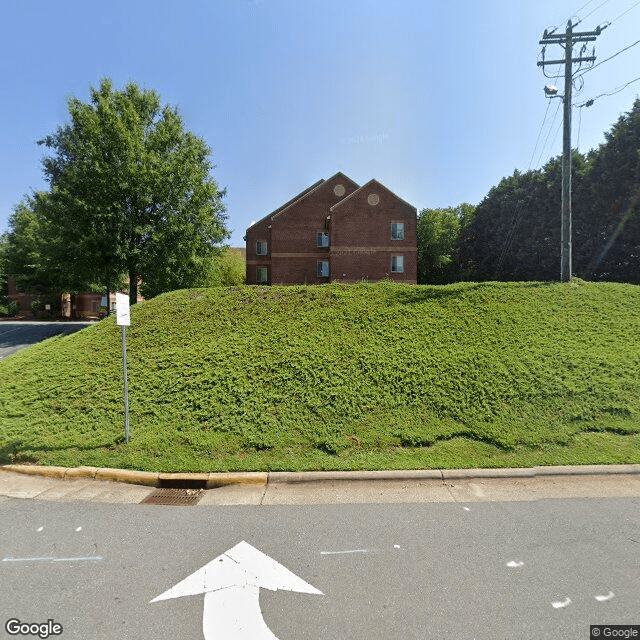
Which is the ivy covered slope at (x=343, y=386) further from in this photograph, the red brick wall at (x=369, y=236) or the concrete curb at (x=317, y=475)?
the red brick wall at (x=369, y=236)

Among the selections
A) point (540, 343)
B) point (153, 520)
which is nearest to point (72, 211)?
point (153, 520)

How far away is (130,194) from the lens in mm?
18547

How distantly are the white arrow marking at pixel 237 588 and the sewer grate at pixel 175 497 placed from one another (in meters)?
→ 1.31

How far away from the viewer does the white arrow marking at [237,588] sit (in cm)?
264

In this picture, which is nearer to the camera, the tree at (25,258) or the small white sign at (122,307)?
the small white sign at (122,307)

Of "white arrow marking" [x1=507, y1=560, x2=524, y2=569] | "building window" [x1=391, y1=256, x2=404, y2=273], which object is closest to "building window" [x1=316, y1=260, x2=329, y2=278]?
"building window" [x1=391, y1=256, x2=404, y2=273]

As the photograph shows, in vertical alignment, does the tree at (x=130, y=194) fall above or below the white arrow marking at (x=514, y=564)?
above

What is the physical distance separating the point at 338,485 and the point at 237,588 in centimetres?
215

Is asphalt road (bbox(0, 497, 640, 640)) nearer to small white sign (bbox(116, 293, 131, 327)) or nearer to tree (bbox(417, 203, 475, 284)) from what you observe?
small white sign (bbox(116, 293, 131, 327))

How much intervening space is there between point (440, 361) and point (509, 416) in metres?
1.78

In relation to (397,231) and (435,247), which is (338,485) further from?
(435,247)

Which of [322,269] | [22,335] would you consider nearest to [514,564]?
[22,335]

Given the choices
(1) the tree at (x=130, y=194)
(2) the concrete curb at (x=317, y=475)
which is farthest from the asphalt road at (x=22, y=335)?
(2) the concrete curb at (x=317, y=475)

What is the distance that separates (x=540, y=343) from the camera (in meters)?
8.41
